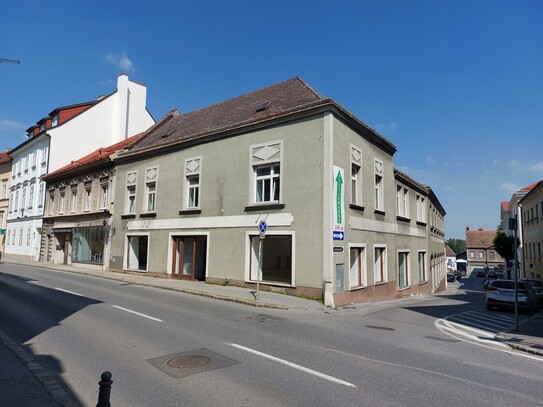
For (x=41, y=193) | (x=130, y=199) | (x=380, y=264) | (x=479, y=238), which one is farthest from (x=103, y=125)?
(x=479, y=238)

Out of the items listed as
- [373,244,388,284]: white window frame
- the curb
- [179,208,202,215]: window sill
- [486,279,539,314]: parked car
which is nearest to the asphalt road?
the curb

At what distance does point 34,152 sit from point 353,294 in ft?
111

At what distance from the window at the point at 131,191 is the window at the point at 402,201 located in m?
16.7

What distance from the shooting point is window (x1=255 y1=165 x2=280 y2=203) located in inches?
668

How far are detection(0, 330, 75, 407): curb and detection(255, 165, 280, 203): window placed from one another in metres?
11.3

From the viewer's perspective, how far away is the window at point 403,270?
23155 mm

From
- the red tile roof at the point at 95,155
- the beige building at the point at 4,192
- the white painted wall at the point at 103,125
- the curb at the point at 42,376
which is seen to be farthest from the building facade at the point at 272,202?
the beige building at the point at 4,192

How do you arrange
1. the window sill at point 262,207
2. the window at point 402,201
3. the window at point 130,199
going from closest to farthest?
the window sill at point 262,207 → the window at point 130,199 → the window at point 402,201

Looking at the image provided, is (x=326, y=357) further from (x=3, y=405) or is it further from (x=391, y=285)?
(x=391, y=285)

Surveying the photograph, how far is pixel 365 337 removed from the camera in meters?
9.05

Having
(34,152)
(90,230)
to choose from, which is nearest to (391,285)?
(90,230)

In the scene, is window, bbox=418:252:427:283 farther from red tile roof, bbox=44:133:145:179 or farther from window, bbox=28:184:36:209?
window, bbox=28:184:36:209

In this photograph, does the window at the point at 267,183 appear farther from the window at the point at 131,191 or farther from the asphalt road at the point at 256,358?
the window at the point at 131,191

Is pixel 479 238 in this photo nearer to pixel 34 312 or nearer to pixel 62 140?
pixel 62 140
